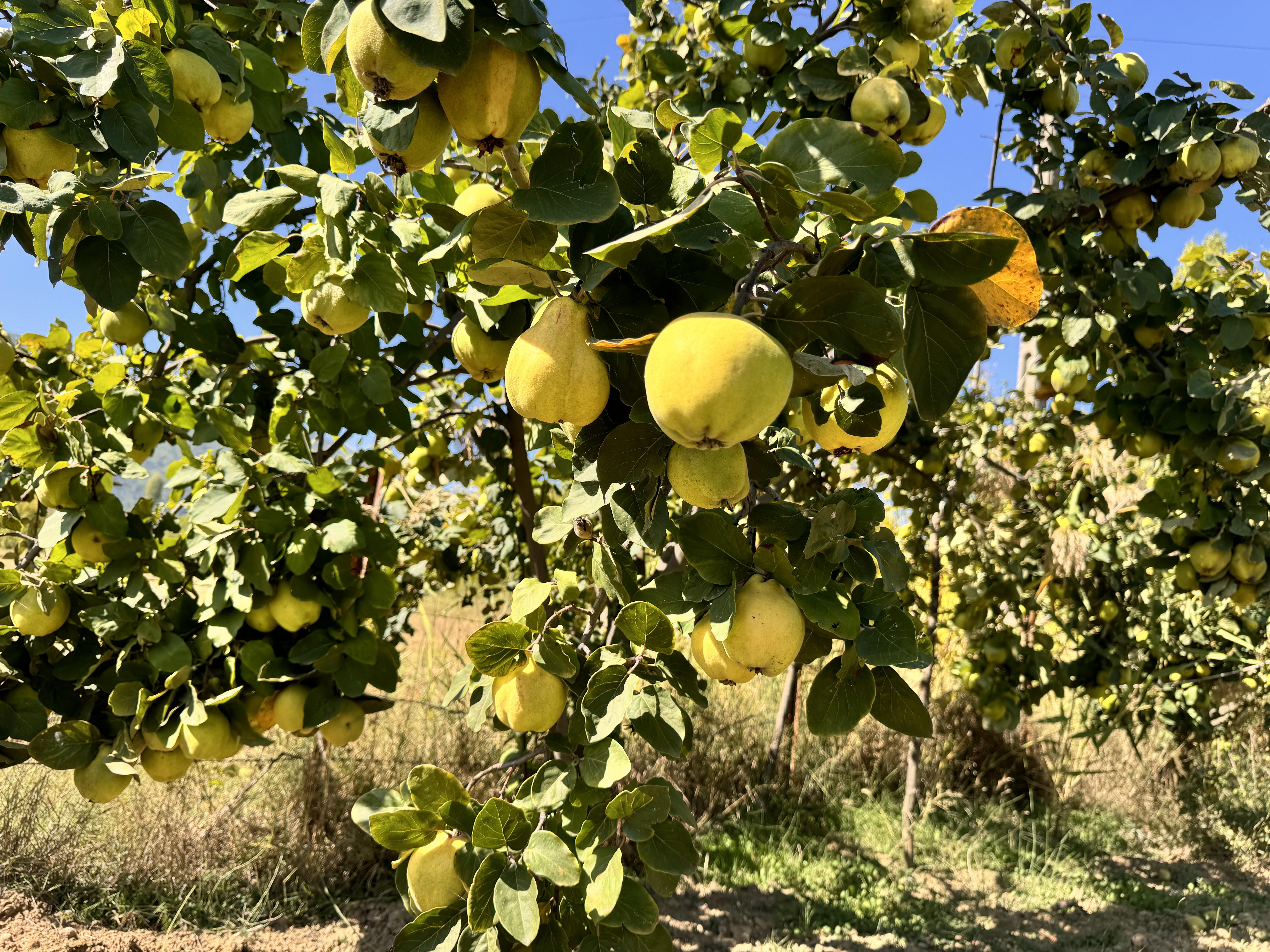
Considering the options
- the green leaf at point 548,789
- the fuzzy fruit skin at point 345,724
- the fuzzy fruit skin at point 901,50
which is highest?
the fuzzy fruit skin at point 901,50

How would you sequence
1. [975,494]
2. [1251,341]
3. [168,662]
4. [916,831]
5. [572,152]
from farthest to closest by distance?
[975,494], [916,831], [1251,341], [168,662], [572,152]

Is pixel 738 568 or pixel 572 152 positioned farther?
pixel 738 568

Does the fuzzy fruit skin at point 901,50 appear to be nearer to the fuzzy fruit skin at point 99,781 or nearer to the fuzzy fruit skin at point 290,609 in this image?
the fuzzy fruit skin at point 290,609

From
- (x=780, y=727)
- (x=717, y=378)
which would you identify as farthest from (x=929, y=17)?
(x=780, y=727)

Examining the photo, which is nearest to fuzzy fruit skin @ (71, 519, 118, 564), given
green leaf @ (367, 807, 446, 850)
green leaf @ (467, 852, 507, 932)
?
green leaf @ (367, 807, 446, 850)

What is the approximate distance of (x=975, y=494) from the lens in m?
5.61

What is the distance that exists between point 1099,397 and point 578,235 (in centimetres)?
223

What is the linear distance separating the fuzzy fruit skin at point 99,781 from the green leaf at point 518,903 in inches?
46.4

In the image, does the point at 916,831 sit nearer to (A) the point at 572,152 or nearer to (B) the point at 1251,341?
(B) the point at 1251,341

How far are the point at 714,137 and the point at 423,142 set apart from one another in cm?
30

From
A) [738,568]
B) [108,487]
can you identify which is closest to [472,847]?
[738,568]

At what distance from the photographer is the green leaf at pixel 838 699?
1033mm

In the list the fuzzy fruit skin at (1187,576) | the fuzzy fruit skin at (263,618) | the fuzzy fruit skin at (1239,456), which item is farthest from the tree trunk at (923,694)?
the fuzzy fruit skin at (263,618)

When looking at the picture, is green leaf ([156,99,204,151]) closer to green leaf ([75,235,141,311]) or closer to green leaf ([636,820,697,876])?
green leaf ([75,235,141,311])
